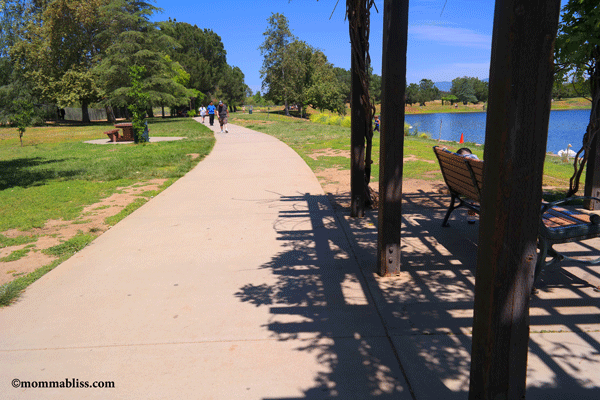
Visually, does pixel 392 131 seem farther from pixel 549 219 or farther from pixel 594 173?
pixel 594 173

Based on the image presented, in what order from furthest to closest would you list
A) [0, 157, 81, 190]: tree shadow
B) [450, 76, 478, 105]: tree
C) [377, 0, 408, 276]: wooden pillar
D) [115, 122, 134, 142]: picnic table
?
[450, 76, 478, 105]: tree → [115, 122, 134, 142]: picnic table → [0, 157, 81, 190]: tree shadow → [377, 0, 408, 276]: wooden pillar

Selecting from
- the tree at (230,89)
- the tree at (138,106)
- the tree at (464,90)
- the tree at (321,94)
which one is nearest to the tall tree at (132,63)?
the tree at (138,106)

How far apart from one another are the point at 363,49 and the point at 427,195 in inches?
131

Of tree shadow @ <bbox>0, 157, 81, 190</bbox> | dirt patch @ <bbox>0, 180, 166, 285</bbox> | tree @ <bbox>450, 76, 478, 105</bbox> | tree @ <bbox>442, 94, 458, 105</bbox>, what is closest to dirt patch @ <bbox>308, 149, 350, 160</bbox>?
dirt patch @ <bbox>0, 180, 166, 285</bbox>

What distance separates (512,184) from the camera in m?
1.81

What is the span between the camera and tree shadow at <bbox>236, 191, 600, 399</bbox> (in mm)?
2689

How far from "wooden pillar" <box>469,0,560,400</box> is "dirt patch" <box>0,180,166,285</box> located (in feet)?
15.8

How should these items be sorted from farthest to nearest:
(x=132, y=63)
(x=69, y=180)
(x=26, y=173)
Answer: (x=132, y=63) < (x=26, y=173) < (x=69, y=180)

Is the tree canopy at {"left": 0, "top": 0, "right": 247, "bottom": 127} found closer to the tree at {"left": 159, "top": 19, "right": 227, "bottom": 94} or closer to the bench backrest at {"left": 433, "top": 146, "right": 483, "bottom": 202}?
the tree at {"left": 159, "top": 19, "right": 227, "bottom": 94}

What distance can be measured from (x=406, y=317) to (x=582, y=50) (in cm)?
424

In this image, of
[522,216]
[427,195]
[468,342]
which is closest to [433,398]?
[468,342]

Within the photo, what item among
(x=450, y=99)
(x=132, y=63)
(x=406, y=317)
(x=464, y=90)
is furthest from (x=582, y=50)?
(x=450, y=99)

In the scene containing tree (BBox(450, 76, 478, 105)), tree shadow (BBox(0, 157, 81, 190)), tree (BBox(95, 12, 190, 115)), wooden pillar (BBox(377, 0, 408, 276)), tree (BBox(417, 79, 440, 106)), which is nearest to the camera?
wooden pillar (BBox(377, 0, 408, 276))

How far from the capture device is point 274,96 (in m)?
65.7
